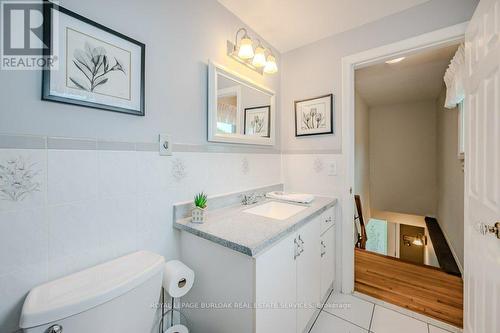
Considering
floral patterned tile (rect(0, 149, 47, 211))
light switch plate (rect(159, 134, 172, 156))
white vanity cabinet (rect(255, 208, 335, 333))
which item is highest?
light switch plate (rect(159, 134, 172, 156))

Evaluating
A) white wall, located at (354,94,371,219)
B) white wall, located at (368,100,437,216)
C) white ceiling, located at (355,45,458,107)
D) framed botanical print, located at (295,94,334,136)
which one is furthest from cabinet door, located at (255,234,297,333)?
white wall, located at (368,100,437,216)

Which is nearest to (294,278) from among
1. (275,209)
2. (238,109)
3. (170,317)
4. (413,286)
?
(275,209)

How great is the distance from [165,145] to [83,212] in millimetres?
472

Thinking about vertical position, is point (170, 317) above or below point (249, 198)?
below

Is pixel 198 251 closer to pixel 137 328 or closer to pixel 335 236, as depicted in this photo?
pixel 137 328

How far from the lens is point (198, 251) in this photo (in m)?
1.09

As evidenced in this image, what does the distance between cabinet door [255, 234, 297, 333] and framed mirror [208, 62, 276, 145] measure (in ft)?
2.62

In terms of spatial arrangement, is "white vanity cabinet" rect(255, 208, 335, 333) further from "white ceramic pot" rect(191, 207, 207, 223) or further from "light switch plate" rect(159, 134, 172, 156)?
"light switch plate" rect(159, 134, 172, 156)

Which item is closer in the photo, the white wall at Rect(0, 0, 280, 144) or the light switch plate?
the white wall at Rect(0, 0, 280, 144)

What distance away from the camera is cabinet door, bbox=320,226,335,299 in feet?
5.03

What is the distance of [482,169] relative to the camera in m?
0.99

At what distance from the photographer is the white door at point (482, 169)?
2.84 feet

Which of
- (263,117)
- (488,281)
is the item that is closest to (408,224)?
(488,281)

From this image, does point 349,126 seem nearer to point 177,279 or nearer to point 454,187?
point 177,279
